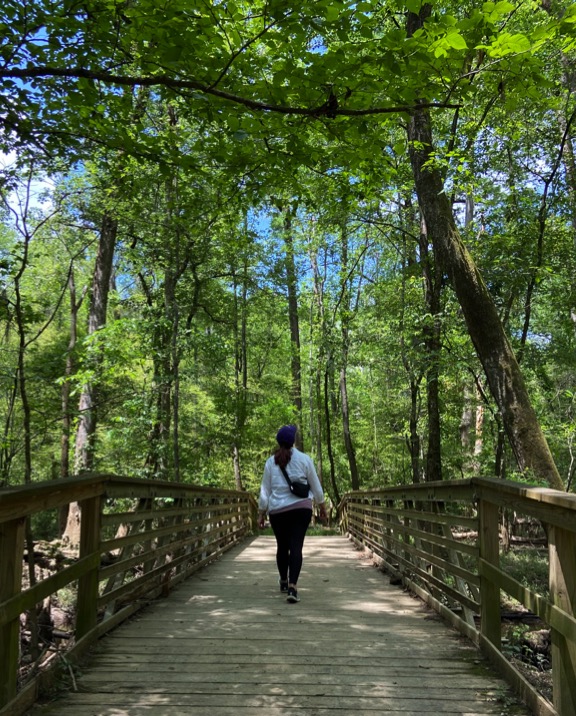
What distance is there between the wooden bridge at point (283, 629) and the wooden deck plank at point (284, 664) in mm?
11

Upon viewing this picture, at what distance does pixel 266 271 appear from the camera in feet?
66.5

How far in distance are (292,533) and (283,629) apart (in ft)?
4.11

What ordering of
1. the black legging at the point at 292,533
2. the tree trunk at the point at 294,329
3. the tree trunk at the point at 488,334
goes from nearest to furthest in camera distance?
the black legging at the point at 292,533, the tree trunk at the point at 488,334, the tree trunk at the point at 294,329

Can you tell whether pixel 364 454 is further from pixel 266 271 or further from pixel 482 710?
pixel 482 710

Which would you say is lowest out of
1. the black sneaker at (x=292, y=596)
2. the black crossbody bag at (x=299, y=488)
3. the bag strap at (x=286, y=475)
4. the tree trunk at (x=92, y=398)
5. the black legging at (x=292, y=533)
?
the black sneaker at (x=292, y=596)

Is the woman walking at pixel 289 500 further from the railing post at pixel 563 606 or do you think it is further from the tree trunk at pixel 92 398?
the tree trunk at pixel 92 398

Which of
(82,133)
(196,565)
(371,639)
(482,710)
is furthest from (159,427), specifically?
(482,710)

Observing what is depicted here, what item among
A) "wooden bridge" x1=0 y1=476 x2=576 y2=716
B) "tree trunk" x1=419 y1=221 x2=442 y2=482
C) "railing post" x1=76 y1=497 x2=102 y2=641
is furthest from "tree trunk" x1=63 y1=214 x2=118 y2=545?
"railing post" x1=76 y1=497 x2=102 y2=641

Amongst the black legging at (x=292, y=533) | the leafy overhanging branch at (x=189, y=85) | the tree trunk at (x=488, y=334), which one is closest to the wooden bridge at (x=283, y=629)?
the black legging at (x=292, y=533)

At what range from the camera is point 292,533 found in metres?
5.16

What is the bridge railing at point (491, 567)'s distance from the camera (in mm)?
2250

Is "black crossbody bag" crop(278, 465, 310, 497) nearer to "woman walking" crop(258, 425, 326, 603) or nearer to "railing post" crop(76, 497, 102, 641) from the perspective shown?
"woman walking" crop(258, 425, 326, 603)

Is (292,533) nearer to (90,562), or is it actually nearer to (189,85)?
(90,562)

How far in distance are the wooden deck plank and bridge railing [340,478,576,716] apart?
0.60 feet
